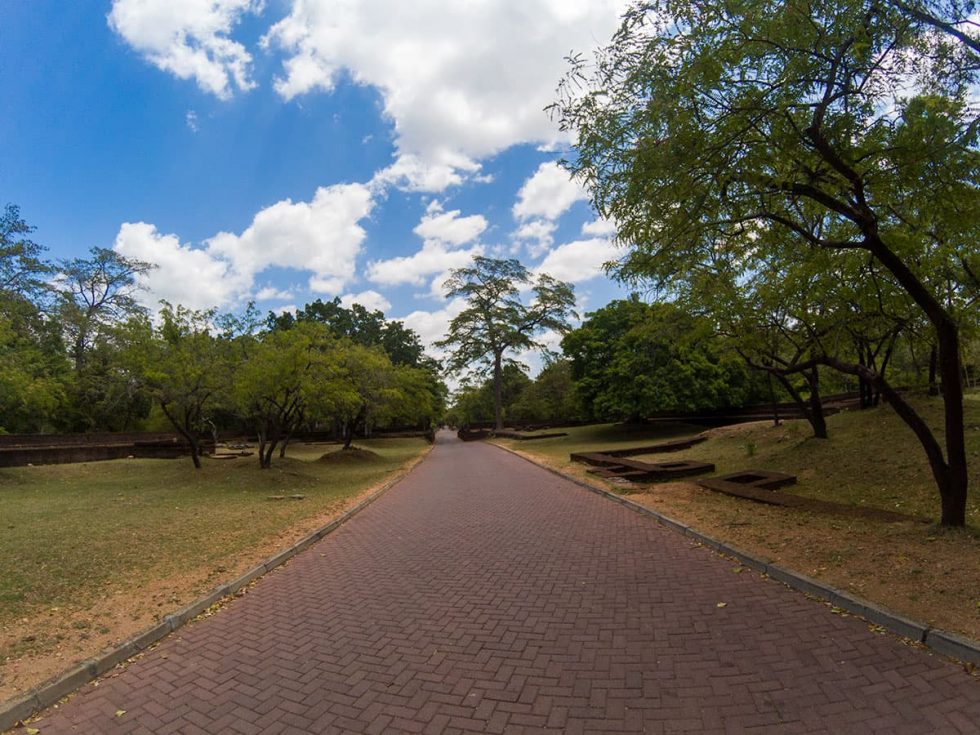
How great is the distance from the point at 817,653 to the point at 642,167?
4497mm

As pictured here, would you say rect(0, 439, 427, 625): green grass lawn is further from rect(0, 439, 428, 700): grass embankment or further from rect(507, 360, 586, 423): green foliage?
rect(507, 360, 586, 423): green foliage

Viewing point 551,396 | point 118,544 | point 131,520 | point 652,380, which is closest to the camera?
point 118,544

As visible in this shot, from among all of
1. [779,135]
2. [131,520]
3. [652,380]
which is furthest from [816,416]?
[131,520]

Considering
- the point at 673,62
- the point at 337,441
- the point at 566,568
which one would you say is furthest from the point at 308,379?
the point at 337,441

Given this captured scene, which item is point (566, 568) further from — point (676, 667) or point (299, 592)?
point (299, 592)

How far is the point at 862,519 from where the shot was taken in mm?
7160

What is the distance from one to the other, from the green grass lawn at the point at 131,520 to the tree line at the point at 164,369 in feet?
8.42

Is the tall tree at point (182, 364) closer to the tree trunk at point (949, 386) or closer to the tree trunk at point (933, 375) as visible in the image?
the tree trunk at point (949, 386)

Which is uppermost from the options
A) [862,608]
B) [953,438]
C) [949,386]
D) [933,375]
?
[933,375]

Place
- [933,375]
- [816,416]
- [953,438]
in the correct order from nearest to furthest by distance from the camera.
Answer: [953,438]
[816,416]
[933,375]

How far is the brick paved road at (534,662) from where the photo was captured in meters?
3.08

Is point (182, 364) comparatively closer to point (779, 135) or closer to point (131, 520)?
point (131, 520)

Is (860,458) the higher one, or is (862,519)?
(860,458)

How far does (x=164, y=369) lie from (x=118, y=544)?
1035cm
